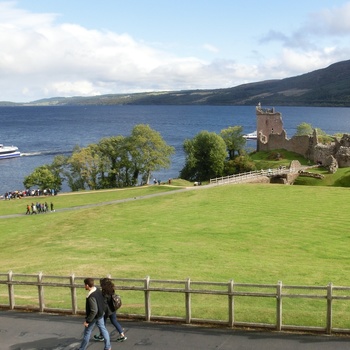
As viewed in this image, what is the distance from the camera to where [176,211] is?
42406 mm

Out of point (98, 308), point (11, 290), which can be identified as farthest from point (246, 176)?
point (98, 308)

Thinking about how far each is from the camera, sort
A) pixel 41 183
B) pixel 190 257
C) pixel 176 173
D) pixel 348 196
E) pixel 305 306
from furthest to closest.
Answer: pixel 176 173 < pixel 41 183 < pixel 348 196 < pixel 190 257 < pixel 305 306

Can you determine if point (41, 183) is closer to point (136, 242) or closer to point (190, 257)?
point (136, 242)

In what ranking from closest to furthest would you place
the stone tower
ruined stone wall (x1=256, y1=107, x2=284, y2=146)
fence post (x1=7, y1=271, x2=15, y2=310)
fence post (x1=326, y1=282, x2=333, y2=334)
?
fence post (x1=326, y1=282, x2=333, y2=334) → fence post (x1=7, y1=271, x2=15, y2=310) → the stone tower → ruined stone wall (x1=256, y1=107, x2=284, y2=146)

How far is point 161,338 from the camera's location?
1430 centimetres

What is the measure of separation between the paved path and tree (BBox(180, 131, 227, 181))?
75633 mm

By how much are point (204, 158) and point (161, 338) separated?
78499 millimetres

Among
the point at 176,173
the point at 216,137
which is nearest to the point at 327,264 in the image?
the point at 216,137

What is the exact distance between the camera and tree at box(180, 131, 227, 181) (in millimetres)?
90812

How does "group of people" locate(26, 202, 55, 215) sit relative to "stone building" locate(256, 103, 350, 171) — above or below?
below

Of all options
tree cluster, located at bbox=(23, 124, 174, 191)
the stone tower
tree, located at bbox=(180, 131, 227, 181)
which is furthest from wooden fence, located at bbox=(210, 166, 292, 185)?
the stone tower

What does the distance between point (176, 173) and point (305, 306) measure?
98166mm

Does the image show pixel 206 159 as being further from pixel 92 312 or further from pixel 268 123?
pixel 92 312

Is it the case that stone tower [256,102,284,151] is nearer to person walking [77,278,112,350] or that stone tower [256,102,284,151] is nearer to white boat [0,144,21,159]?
white boat [0,144,21,159]
